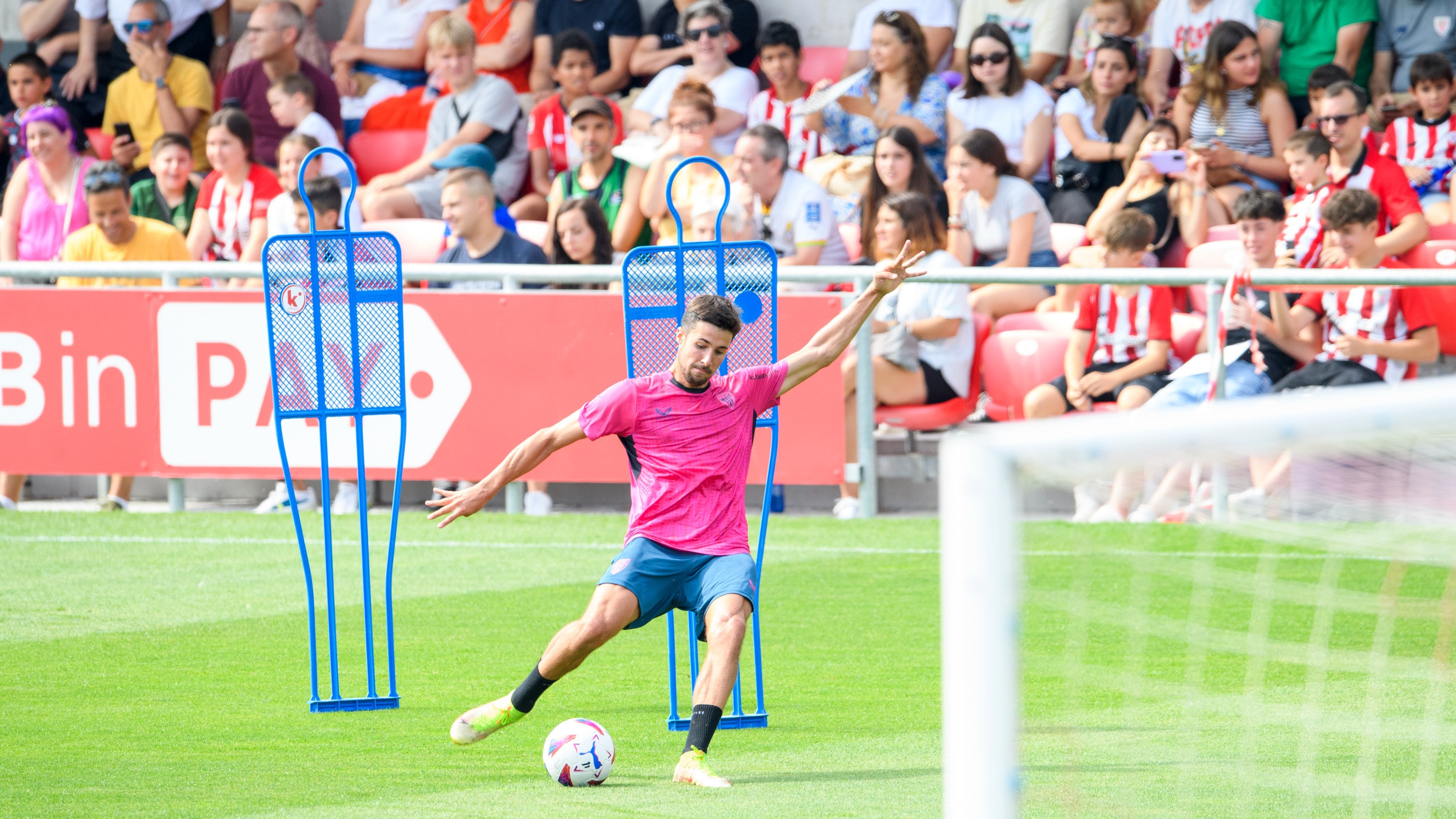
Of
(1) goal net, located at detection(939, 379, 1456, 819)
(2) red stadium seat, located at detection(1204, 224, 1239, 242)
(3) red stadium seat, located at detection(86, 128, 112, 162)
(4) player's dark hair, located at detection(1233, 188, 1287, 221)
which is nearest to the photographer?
(1) goal net, located at detection(939, 379, 1456, 819)

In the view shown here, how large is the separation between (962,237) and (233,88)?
6.50m

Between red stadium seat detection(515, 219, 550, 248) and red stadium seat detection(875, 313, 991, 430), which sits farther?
red stadium seat detection(515, 219, 550, 248)

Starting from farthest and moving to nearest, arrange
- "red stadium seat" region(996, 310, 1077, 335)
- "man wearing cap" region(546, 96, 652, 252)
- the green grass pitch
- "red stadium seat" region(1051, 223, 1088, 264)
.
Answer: "man wearing cap" region(546, 96, 652, 252) < "red stadium seat" region(1051, 223, 1088, 264) < "red stadium seat" region(996, 310, 1077, 335) < the green grass pitch

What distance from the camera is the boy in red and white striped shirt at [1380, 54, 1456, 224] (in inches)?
461

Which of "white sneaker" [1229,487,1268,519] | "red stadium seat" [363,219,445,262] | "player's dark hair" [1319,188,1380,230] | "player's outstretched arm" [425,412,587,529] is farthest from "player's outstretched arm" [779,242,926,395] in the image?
"red stadium seat" [363,219,445,262]

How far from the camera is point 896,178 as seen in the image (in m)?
11.9

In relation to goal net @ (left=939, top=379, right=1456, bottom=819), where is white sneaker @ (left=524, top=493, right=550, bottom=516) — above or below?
below

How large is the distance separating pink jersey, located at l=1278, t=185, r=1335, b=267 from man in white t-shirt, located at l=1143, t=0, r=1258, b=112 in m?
1.72

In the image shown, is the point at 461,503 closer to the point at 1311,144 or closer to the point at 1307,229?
the point at 1307,229

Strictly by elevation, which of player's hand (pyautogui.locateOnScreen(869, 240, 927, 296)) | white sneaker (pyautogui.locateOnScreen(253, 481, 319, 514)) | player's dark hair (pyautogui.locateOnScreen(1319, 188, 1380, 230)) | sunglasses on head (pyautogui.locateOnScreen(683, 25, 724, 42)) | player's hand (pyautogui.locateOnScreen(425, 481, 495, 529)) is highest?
sunglasses on head (pyautogui.locateOnScreen(683, 25, 724, 42))

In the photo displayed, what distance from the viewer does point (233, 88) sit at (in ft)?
49.2

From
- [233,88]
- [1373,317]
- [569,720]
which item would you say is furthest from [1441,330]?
[233,88]

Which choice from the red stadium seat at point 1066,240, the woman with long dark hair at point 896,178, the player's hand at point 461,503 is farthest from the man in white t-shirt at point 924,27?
the player's hand at point 461,503

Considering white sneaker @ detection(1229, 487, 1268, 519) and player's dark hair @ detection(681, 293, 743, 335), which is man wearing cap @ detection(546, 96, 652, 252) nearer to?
player's dark hair @ detection(681, 293, 743, 335)
